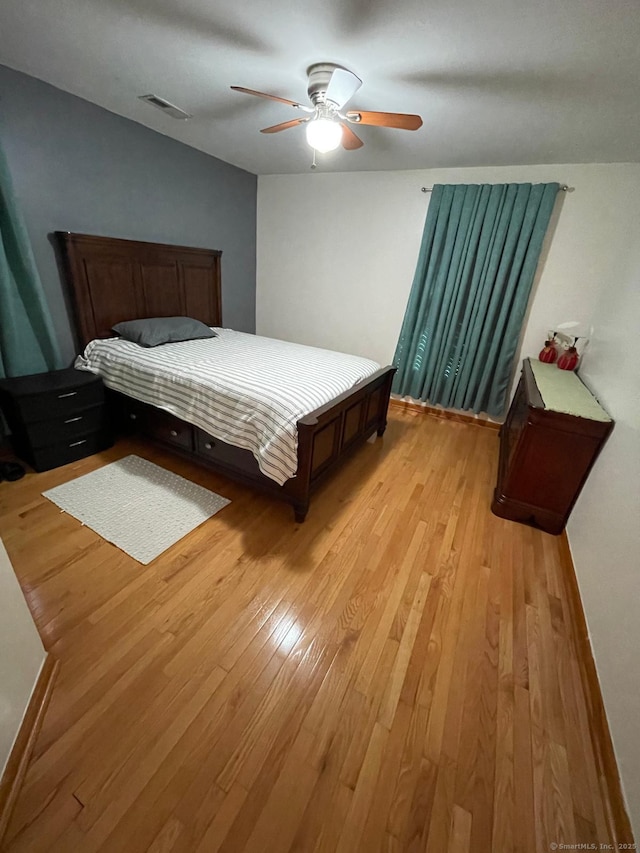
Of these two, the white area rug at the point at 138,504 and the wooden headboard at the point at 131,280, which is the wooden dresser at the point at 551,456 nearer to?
the white area rug at the point at 138,504

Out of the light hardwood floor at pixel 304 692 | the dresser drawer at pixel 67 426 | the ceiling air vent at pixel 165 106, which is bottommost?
the light hardwood floor at pixel 304 692

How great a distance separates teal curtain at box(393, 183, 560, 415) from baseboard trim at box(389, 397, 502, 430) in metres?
0.13

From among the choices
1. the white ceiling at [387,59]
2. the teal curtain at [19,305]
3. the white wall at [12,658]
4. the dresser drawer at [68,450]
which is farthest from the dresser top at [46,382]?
the white ceiling at [387,59]

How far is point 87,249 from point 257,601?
108 inches

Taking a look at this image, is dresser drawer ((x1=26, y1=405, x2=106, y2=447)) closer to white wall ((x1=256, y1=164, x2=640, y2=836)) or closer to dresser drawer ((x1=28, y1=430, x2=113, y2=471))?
dresser drawer ((x1=28, y1=430, x2=113, y2=471))

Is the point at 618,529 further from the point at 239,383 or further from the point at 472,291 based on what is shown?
the point at 472,291

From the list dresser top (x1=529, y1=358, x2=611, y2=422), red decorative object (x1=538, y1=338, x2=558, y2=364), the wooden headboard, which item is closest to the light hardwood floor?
dresser top (x1=529, y1=358, x2=611, y2=422)

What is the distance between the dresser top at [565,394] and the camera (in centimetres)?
183

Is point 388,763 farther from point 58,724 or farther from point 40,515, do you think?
point 40,515

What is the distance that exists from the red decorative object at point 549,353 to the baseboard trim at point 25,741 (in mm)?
3713

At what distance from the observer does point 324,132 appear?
A: 173 cm

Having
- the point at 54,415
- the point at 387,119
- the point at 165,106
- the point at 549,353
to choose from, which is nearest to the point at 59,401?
the point at 54,415

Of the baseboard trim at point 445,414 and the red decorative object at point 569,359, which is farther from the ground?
the red decorative object at point 569,359

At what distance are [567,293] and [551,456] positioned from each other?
1.79 meters
